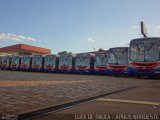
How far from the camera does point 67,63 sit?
39.7 meters

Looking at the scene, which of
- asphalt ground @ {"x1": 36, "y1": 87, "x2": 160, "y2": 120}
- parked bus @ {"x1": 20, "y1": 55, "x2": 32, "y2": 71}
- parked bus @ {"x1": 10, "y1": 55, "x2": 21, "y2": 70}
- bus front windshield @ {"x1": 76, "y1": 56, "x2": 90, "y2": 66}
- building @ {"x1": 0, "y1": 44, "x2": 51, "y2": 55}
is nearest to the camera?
asphalt ground @ {"x1": 36, "y1": 87, "x2": 160, "y2": 120}

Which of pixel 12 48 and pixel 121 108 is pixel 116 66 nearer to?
pixel 121 108

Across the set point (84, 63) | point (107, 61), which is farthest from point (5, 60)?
point (107, 61)

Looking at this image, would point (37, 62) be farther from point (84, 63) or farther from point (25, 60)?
point (84, 63)

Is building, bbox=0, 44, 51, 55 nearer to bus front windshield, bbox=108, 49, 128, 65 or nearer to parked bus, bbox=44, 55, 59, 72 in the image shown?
parked bus, bbox=44, 55, 59, 72

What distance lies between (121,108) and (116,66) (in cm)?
2155

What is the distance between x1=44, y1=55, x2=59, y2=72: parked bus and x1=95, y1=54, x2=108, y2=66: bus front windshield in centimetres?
869

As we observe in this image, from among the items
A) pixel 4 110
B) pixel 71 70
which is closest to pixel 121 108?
pixel 4 110

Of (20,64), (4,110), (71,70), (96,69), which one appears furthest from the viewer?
(20,64)

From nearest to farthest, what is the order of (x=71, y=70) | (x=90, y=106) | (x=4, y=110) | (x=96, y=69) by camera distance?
(x=4, y=110)
(x=90, y=106)
(x=96, y=69)
(x=71, y=70)

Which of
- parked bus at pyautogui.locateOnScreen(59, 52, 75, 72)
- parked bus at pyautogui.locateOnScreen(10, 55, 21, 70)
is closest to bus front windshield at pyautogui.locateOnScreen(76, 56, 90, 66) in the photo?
parked bus at pyautogui.locateOnScreen(59, 52, 75, 72)

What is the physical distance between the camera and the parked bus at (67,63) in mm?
39156

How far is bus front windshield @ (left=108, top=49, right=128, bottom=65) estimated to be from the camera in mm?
29291

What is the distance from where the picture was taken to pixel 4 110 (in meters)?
6.99
